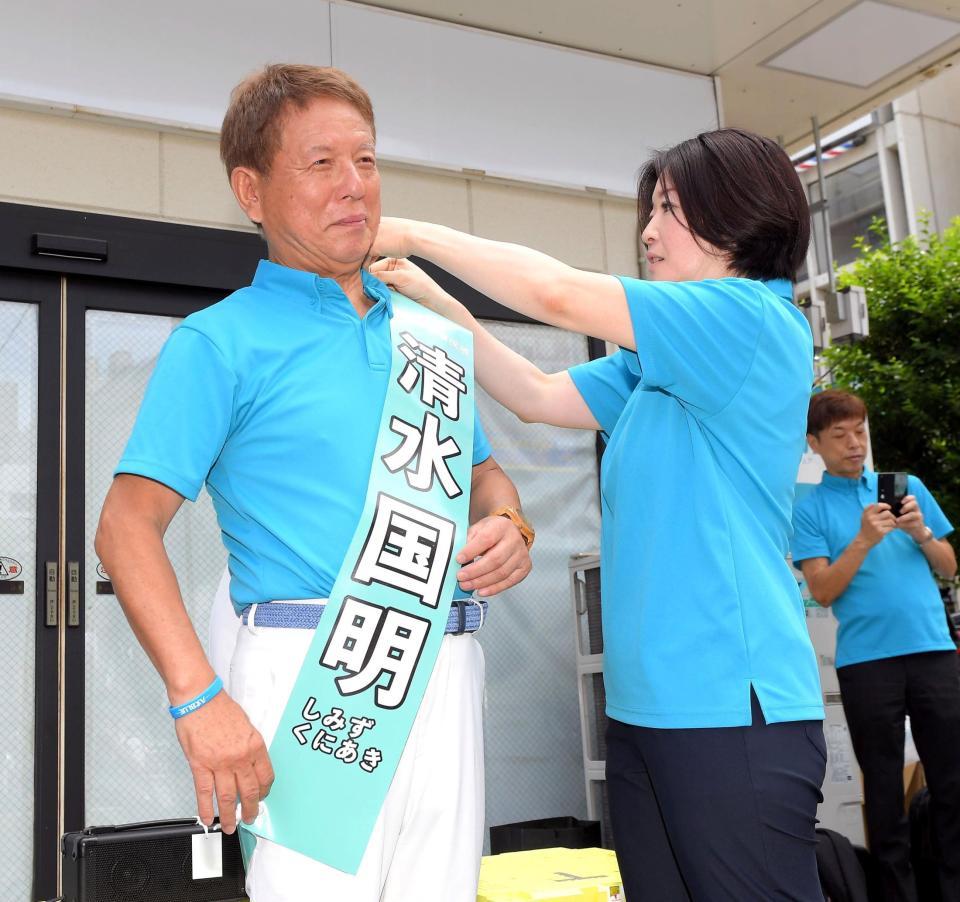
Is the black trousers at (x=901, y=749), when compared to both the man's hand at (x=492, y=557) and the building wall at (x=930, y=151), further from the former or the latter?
the building wall at (x=930, y=151)

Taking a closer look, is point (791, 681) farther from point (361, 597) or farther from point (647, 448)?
point (361, 597)

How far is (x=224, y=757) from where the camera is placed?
3.69 feet

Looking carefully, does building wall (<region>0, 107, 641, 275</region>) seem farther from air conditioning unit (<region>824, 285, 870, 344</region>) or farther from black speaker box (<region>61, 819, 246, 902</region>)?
black speaker box (<region>61, 819, 246, 902</region>)

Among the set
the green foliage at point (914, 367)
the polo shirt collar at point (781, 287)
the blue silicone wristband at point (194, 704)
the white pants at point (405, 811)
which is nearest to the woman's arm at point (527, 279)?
the polo shirt collar at point (781, 287)

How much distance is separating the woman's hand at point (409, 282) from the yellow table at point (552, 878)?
113cm

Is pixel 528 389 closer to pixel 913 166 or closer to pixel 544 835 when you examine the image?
pixel 544 835

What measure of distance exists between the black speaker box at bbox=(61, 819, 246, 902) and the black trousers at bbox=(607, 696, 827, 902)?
1.53 m

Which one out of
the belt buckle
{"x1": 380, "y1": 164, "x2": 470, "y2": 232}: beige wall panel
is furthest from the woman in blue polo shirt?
{"x1": 380, "y1": 164, "x2": 470, "y2": 232}: beige wall panel

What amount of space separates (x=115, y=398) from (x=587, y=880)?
2316 mm

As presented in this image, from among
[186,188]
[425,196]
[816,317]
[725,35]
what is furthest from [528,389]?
[816,317]

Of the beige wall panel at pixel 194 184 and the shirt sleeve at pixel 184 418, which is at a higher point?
the beige wall panel at pixel 194 184

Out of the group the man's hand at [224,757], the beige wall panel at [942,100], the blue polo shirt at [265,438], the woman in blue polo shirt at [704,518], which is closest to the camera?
the man's hand at [224,757]

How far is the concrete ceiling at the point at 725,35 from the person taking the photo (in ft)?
14.2

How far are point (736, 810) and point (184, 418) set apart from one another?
2.58 ft
